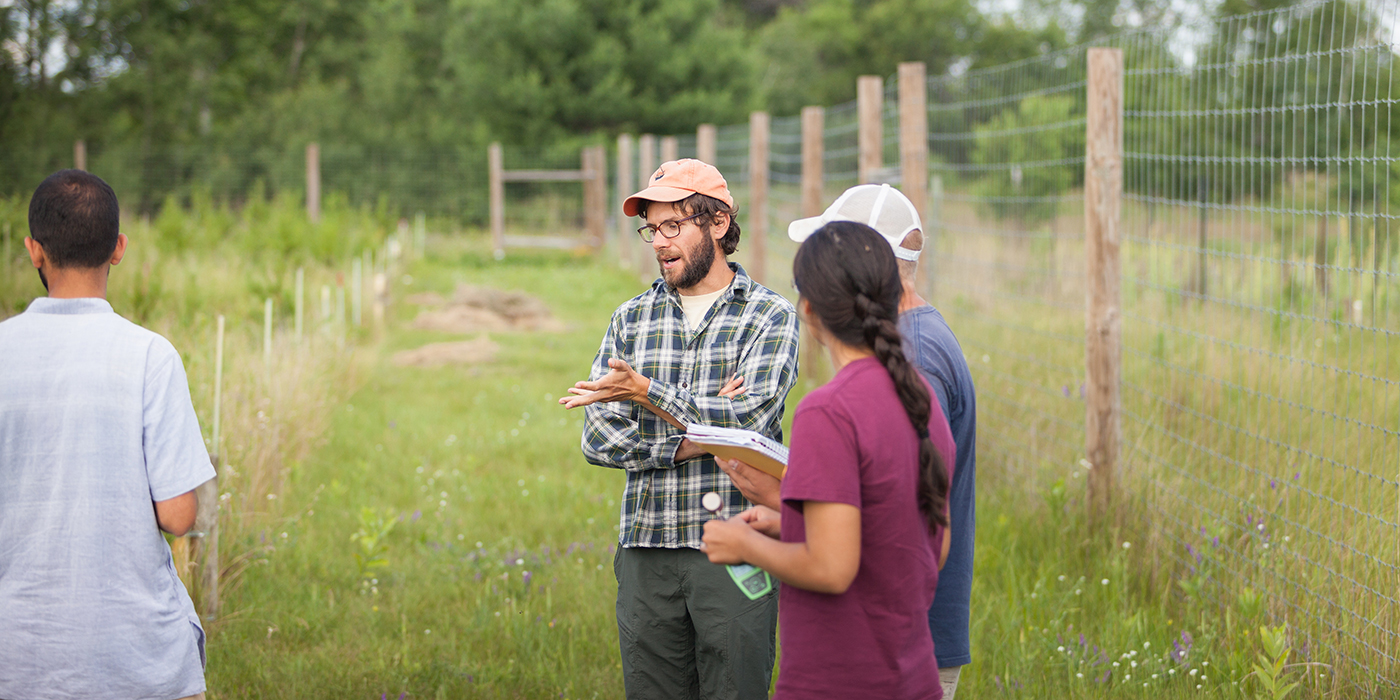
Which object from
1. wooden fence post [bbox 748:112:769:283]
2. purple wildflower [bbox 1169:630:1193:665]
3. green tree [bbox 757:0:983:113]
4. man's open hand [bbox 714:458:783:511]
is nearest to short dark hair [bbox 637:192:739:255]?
man's open hand [bbox 714:458:783:511]

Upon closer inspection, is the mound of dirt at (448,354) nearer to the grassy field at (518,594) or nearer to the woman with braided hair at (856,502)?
the grassy field at (518,594)

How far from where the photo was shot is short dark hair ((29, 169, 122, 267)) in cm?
214

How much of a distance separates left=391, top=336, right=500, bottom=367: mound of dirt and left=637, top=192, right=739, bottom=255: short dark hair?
7.44 meters

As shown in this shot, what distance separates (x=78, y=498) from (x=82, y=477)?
42 mm

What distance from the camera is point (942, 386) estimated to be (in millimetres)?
2449

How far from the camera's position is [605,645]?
4031mm

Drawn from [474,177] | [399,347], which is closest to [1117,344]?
[399,347]

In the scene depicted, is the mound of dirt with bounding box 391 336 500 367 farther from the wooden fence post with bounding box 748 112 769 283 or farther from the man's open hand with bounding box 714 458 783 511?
the man's open hand with bounding box 714 458 783 511

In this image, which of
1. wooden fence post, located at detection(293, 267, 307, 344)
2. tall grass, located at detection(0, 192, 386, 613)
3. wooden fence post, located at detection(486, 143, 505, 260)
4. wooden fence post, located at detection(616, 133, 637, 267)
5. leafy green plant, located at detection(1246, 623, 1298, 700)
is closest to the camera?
leafy green plant, located at detection(1246, 623, 1298, 700)

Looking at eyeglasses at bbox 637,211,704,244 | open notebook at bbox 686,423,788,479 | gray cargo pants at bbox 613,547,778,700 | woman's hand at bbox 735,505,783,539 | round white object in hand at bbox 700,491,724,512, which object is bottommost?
gray cargo pants at bbox 613,547,778,700

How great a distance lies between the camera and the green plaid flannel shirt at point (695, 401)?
8.82 feet

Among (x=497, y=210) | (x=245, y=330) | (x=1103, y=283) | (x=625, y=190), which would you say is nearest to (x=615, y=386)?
(x=1103, y=283)

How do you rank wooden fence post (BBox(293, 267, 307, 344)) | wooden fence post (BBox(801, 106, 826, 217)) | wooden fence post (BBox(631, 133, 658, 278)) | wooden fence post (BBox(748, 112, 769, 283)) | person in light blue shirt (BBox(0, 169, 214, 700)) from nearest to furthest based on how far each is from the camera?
person in light blue shirt (BBox(0, 169, 214, 700))
wooden fence post (BBox(293, 267, 307, 344))
wooden fence post (BBox(801, 106, 826, 217))
wooden fence post (BBox(748, 112, 769, 283))
wooden fence post (BBox(631, 133, 658, 278))

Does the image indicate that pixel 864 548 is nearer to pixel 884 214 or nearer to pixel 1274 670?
pixel 884 214
